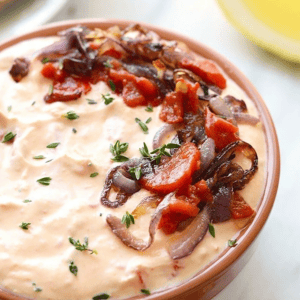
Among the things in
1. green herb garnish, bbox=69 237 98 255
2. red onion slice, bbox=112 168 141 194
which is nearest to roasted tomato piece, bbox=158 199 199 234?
red onion slice, bbox=112 168 141 194

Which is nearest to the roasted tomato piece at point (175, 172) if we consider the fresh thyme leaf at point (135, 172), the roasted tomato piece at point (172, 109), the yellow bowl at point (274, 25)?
the fresh thyme leaf at point (135, 172)

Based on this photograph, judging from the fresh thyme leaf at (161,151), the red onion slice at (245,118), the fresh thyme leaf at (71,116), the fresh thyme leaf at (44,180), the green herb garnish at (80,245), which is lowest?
the green herb garnish at (80,245)

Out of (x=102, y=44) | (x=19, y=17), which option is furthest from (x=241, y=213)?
(x=19, y=17)

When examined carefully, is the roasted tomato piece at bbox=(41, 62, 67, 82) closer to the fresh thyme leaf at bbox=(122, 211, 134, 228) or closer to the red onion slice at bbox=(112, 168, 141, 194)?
the red onion slice at bbox=(112, 168, 141, 194)

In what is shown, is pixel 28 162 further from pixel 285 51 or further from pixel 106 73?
pixel 285 51

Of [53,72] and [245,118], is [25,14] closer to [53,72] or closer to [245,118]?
[53,72]

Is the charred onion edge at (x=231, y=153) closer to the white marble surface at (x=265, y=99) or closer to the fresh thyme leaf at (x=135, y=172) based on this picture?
the fresh thyme leaf at (x=135, y=172)
